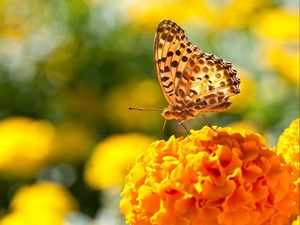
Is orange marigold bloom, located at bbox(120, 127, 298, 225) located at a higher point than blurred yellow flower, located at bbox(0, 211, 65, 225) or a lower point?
lower

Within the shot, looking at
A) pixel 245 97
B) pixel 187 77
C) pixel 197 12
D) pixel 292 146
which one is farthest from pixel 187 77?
pixel 197 12

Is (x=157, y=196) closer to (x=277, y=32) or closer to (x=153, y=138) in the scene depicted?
(x=153, y=138)

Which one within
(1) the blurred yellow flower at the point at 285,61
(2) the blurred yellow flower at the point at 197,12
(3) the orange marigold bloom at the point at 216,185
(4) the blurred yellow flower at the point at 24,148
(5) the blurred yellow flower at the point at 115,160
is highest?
(2) the blurred yellow flower at the point at 197,12

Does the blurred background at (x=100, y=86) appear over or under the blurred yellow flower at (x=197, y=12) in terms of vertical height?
under

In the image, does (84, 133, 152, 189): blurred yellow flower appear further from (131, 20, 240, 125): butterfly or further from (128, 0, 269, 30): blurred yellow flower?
(131, 20, 240, 125): butterfly

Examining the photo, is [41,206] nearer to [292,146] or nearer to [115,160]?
[115,160]

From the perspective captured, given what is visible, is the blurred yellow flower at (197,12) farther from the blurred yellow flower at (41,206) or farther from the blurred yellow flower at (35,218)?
the blurred yellow flower at (35,218)

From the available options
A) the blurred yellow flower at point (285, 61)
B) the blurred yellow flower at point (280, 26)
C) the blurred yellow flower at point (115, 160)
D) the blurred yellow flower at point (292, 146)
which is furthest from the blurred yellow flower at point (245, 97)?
the blurred yellow flower at point (292, 146)

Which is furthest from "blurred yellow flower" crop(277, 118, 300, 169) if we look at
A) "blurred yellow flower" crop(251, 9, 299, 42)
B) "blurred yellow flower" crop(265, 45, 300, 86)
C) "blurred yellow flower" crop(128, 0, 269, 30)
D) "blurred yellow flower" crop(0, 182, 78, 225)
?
"blurred yellow flower" crop(128, 0, 269, 30)
